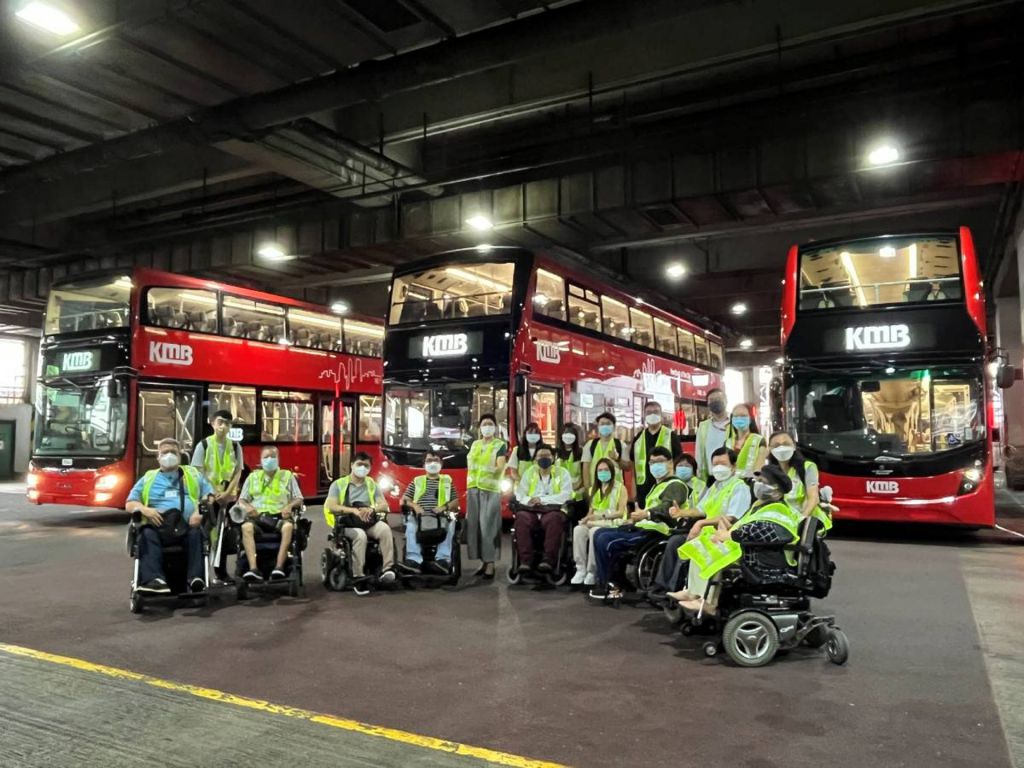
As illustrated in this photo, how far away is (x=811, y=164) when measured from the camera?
11391 millimetres

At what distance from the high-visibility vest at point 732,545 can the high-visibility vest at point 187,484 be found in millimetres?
4132

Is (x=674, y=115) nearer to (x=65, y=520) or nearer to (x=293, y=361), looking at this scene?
(x=293, y=361)

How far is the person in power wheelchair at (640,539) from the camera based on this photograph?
6.69 m

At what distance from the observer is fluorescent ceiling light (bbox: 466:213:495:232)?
14.1 m

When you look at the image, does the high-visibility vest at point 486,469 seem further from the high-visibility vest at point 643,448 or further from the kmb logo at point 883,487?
the kmb logo at point 883,487

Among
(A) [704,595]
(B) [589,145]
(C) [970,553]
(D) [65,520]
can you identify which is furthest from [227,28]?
(C) [970,553]

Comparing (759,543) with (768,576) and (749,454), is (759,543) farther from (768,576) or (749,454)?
(749,454)

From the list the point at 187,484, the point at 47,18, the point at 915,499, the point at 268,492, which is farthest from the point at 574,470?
the point at 47,18

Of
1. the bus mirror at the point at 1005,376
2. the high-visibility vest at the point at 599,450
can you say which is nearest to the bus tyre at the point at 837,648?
the high-visibility vest at the point at 599,450

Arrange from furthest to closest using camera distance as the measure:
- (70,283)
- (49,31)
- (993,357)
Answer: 1. (70,283)
2. (993,357)
3. (49,31)

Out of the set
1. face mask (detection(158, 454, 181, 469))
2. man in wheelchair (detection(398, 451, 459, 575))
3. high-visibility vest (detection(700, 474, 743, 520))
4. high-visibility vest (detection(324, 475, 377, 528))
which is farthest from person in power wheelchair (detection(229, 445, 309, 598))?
high-visibility vest (detection(700, 474, 743, 520))

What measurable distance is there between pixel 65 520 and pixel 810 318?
40.6 ft

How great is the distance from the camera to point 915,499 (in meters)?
9.91

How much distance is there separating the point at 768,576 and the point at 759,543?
0.73ft
